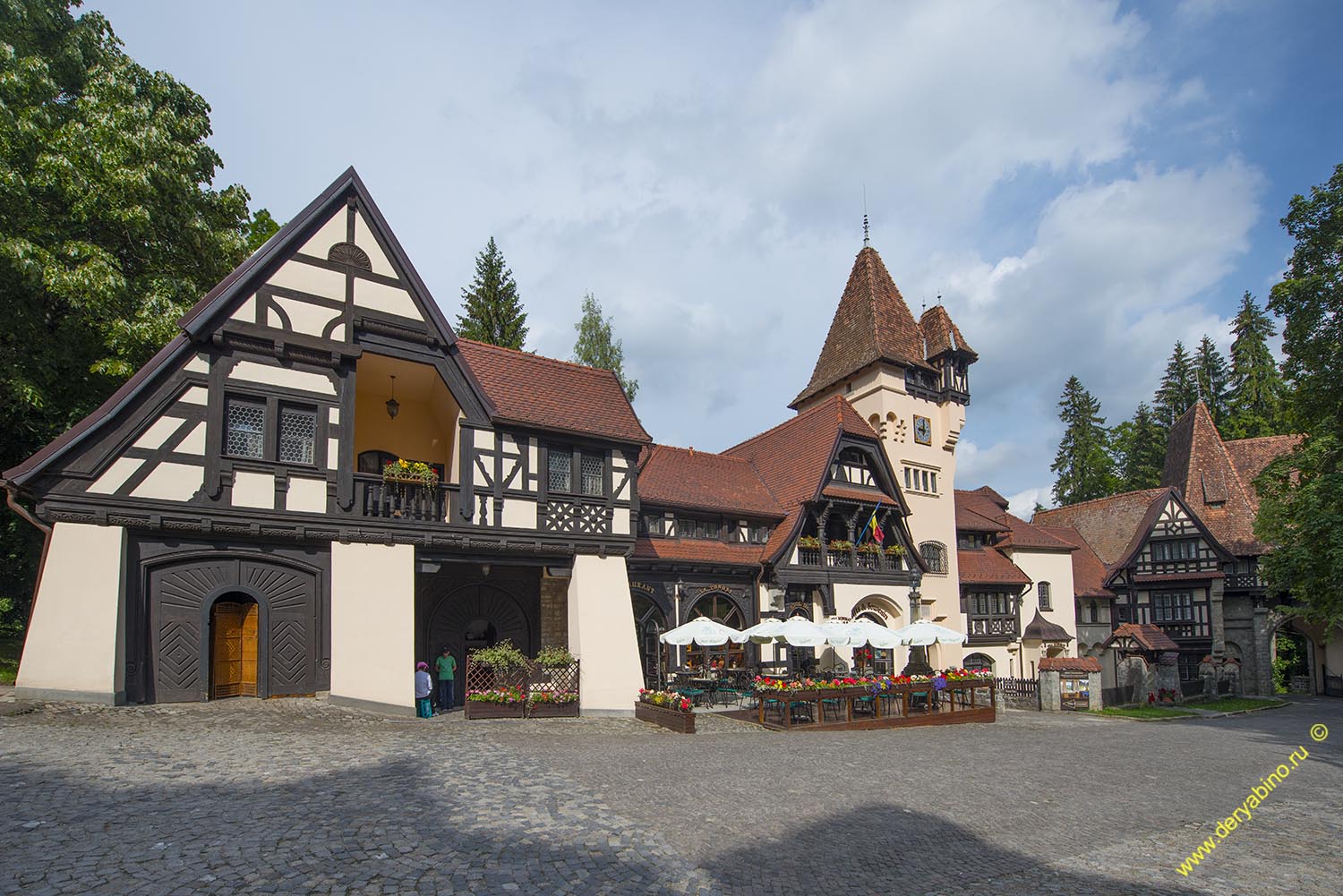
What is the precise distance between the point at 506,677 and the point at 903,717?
31.9 ft

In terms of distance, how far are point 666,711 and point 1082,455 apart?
5622 cm

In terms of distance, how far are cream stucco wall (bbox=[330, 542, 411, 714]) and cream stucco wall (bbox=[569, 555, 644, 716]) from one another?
394 cm

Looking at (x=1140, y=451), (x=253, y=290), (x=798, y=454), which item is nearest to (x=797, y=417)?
(x=798, y=454)

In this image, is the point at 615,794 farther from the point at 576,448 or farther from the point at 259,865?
the point at 576,448

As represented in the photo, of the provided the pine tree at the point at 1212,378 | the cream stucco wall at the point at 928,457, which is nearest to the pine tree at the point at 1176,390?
the pine tree at the point at 1212,378

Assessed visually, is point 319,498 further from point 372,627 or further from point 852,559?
point 852,559

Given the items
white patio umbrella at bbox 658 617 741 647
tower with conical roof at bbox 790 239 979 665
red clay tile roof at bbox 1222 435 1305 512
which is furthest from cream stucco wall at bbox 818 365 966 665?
red clay tile roof at bbox 1222 435 1305 512

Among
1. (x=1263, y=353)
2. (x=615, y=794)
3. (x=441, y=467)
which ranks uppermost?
(x=1263, y=353)

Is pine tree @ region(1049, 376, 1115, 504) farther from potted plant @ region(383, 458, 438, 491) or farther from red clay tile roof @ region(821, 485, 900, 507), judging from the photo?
potted plant @ region(383, 458, 438, 491)

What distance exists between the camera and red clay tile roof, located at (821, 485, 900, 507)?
27.0m

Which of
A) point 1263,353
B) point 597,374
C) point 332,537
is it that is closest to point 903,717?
point 597,374

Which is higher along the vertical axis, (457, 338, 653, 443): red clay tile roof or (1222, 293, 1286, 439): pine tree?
(1222, 293, 1286, 439): pine tree

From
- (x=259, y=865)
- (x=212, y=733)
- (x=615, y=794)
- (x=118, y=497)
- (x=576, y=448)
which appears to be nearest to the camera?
(x=259, y=865)

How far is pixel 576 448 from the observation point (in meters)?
18.8
